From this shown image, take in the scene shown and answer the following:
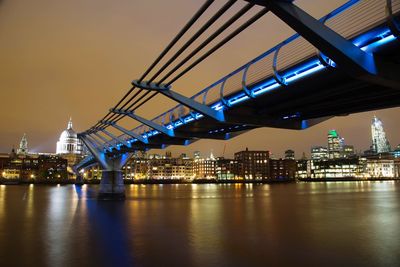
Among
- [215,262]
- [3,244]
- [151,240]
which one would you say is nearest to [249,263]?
[215,262]

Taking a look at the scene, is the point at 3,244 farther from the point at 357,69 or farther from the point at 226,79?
the point at 357,69

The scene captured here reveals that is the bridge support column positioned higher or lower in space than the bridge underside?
lower

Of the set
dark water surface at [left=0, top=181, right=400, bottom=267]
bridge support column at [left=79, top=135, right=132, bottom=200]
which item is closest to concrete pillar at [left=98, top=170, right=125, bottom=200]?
bridge support column at [left=79, top=135, right=132, bottom=200]

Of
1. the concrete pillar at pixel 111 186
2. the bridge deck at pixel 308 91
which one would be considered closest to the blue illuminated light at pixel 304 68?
the bridge deck at pixel 308 91

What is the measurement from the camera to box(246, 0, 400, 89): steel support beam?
9.84 meters

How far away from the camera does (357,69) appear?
11.8 metres

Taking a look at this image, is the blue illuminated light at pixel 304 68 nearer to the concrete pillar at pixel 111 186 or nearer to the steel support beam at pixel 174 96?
the steel support beam at pixel 174 96

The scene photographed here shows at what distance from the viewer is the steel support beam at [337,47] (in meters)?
9.84

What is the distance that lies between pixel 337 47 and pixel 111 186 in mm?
50564

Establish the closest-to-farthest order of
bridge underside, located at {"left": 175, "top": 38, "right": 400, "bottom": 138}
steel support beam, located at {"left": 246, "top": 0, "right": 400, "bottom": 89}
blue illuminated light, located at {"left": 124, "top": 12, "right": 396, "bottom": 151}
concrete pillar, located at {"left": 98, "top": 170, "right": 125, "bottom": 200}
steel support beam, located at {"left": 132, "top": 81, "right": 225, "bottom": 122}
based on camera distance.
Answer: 1. steel support beam, located at {"left": 246, "top": 0, "right": 400, "bottom": 89}
2. blue illuminated light, located at {"left": 124, "top": 12, "right": 396, "bottom": 151}
3. bridge underside, located at {"left": 175, "top": 38, "right": 400, "bottom": 138}
4. steel support beam, located at {"left": 132, "top": 81, "right": 225, "bottom": 122}
5. concrete pillar, located at {"left": 98, "top": 170, "right": 125, "bottom": 200}

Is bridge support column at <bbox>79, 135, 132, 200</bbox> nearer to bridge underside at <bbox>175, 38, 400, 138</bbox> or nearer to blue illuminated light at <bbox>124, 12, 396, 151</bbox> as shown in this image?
bridge underside at <bbox>175, 38, 400, 138</bbox>

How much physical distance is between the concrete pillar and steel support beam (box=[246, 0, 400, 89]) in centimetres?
4905

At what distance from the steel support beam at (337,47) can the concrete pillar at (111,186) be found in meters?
49.0

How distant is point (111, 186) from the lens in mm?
57219
